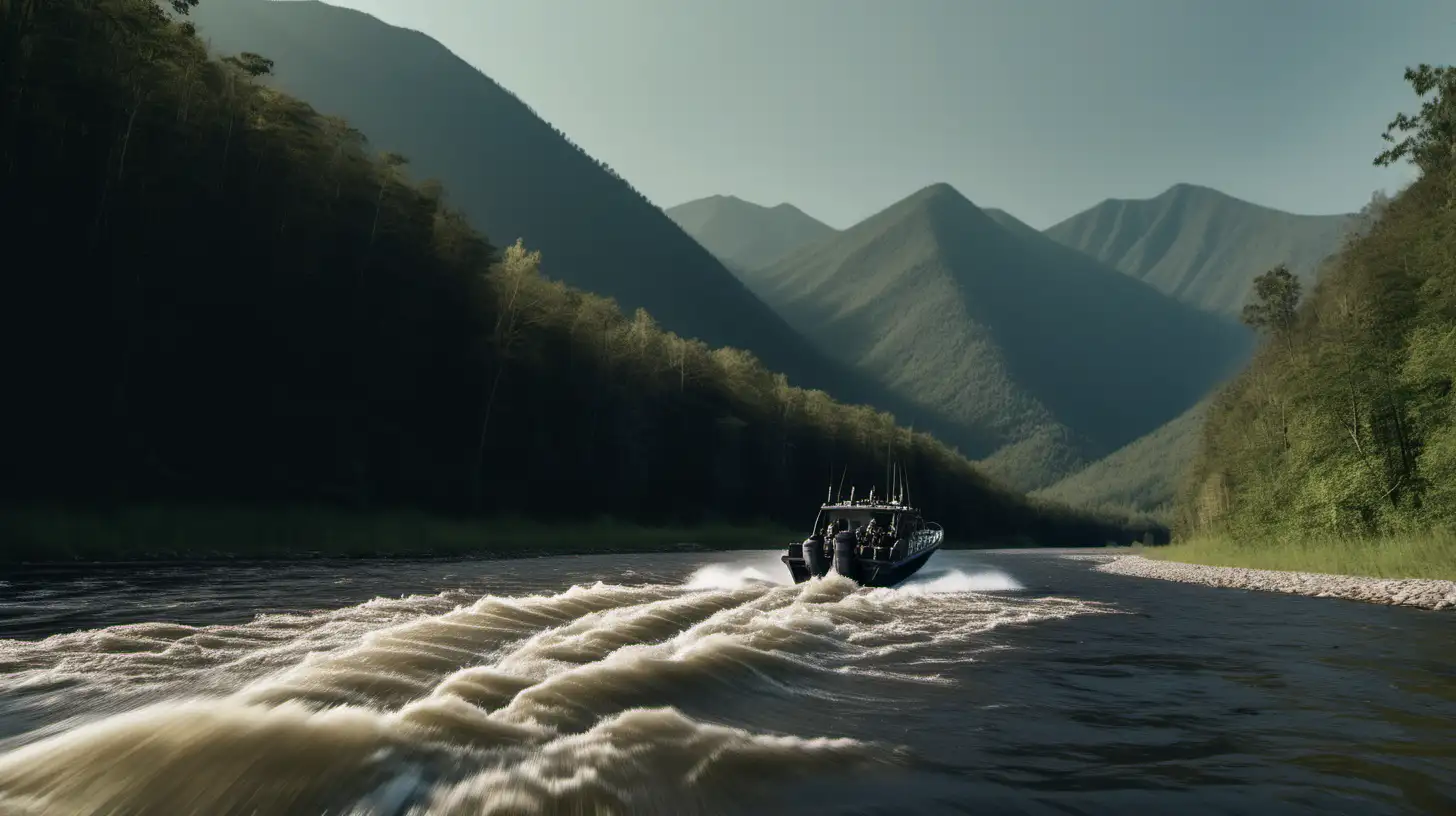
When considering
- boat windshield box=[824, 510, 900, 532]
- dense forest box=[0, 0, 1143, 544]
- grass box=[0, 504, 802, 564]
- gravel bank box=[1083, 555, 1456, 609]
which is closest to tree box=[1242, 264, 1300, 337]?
gravel bank box=[1083, 555, 1456, 609]

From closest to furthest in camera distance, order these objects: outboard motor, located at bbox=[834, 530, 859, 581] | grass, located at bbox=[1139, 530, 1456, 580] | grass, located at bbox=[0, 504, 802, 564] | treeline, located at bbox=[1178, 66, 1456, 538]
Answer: grass, located at bbox=[0, 504, 802, 564], grass, located at bbox=[1139, 530, 1456, 580], outboard motor, located at bbox=[834, 530, 859, 581], treeline, located at bbox=[1178, 66, 1456, 538]

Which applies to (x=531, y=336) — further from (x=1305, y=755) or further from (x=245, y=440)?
(x=1305, y=755)

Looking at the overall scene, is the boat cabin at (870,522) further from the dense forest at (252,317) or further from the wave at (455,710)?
the dense forest at (252,317)

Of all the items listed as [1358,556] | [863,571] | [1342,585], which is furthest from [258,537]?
[1358,556]

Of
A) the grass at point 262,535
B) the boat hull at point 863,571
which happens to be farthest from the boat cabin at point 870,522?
the grass at point 262,535

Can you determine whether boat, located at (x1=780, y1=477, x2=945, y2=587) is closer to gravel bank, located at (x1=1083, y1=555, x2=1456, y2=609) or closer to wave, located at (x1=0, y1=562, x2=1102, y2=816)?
wave, located at (x1=0, y1=562, x2=1102, y2=816)
